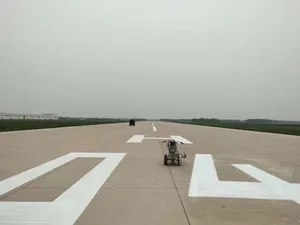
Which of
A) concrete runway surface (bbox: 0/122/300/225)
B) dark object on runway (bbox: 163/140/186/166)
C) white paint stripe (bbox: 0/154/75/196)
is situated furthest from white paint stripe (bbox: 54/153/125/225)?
dark object on runway (bbox: 163/140/186/166)

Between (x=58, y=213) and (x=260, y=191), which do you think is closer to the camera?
(x=58, y=213)

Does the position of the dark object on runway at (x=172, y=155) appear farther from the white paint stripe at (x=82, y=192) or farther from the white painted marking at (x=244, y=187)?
the white paint stripe at (x=82, y=192)

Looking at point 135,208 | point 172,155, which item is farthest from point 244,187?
point 172,155

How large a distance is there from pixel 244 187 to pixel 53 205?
4.09 m

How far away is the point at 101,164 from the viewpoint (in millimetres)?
10625

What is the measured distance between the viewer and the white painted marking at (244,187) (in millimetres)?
6602

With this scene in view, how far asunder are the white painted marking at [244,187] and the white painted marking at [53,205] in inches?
83.8

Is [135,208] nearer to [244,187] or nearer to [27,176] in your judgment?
[244,187]

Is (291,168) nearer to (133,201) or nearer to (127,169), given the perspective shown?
(127,169)

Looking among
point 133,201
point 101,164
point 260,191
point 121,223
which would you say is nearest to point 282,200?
point 260,191

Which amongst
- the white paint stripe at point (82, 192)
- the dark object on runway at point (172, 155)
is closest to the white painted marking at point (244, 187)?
the dark object on runway at point (172, 155)

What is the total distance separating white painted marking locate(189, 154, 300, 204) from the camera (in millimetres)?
6602

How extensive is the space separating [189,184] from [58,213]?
3.37 m

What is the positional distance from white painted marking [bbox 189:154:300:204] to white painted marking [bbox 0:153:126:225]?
213 cm
